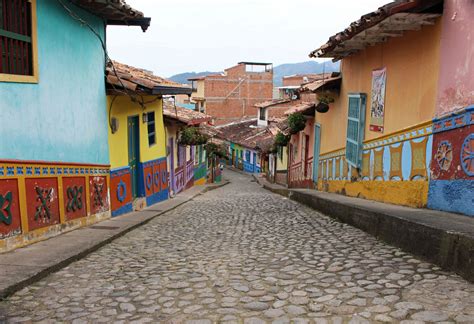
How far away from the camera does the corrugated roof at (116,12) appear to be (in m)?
7.17

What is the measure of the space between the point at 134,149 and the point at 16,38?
5201 mm

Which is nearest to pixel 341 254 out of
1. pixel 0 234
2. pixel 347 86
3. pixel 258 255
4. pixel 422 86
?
pixel 258 255

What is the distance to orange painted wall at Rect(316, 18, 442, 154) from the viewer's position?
6.23 metres

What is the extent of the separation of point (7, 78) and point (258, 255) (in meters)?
3.95

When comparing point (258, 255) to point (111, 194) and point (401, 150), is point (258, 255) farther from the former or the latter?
point (111, 194)

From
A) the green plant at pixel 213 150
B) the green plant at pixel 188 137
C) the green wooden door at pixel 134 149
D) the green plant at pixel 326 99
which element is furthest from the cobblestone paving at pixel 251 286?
the green plant at pixel 213 150

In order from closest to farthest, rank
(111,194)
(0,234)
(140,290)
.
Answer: (140,290), (0,234), (111,194)

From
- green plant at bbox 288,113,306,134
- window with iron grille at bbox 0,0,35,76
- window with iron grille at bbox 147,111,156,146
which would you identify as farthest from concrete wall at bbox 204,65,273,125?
window with iron grille at bbox 0,0,35,76

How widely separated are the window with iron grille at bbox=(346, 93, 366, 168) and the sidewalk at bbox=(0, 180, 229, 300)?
5.11m

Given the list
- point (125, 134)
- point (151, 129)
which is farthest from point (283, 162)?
point (125, 134)

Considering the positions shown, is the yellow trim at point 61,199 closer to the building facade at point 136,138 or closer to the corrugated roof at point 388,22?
the building facade at point 136,138

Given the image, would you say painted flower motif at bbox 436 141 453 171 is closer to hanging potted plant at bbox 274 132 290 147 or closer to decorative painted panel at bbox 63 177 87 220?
decorative painted panel at bbox 63 177 87 220

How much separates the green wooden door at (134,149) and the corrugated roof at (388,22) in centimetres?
500

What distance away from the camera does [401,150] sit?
7.16 metres
